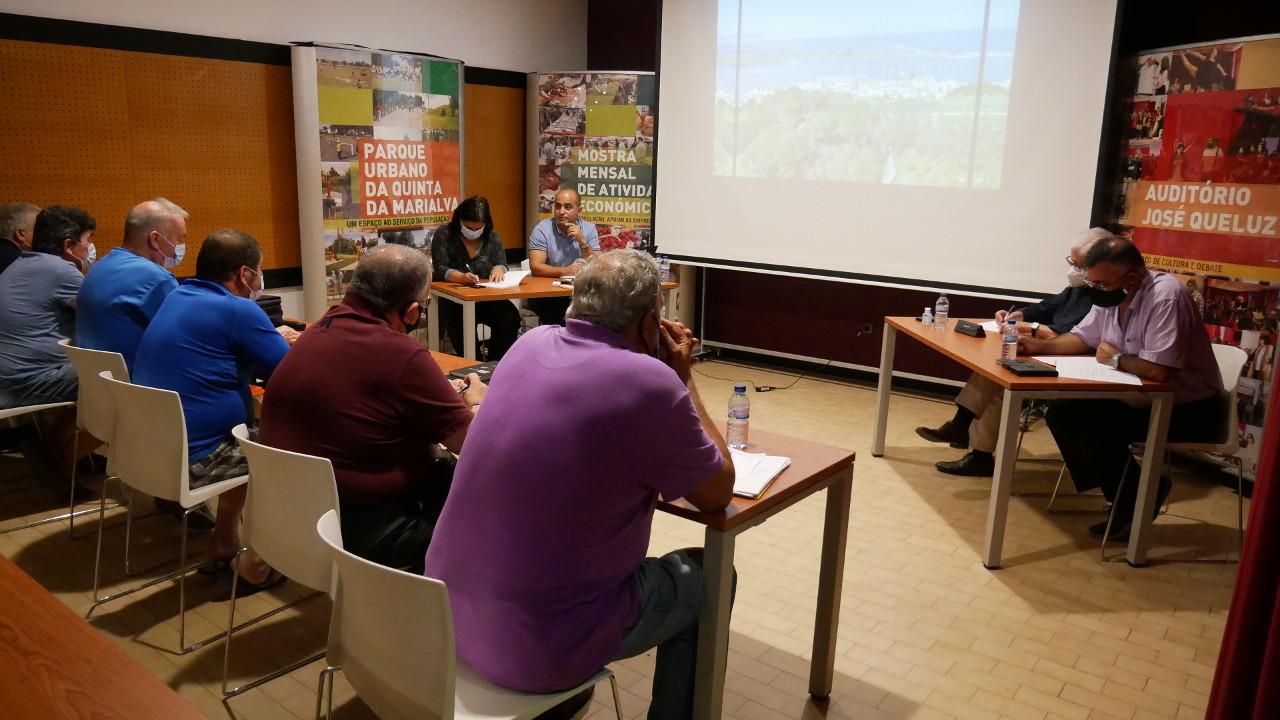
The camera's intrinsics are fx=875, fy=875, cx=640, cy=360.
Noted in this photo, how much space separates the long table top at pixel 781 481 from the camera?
199 centimetres

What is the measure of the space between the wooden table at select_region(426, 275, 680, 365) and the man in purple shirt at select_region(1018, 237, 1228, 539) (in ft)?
8.25

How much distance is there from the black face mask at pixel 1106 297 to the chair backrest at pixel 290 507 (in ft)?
10.9

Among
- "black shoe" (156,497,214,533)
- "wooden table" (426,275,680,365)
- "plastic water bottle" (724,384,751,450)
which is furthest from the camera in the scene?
"wooden table" (426,275,680,365)

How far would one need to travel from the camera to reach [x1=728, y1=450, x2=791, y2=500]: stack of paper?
2.11 m

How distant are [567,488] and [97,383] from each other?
215 cm

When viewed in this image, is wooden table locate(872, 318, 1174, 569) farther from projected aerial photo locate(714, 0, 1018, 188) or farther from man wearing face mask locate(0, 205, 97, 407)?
man wearing face mask locate(0, 205, 97, 407)

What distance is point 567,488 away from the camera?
163 centimetres

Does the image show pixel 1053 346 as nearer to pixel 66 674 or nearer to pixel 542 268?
pixel 542 268

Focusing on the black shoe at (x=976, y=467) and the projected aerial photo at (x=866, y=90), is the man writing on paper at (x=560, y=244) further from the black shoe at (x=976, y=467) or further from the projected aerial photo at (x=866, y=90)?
the black shoe at (x=976, y=467)

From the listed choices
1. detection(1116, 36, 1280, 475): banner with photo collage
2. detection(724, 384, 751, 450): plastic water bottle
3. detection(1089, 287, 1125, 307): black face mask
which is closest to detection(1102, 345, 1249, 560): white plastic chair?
detection(1089, 287, 1125, 307): black face mask

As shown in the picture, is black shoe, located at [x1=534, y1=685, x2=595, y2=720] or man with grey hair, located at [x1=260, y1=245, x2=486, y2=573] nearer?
black shoe, located at [x1=534, y1=685, x2=595, y2=720]

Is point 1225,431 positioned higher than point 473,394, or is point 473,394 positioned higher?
point 473,394

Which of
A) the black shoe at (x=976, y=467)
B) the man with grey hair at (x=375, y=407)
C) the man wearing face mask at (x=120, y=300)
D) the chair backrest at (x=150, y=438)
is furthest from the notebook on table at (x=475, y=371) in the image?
the black shoe at (x=976, y=467)

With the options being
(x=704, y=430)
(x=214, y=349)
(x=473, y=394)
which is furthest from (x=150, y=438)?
(x=704, y=430)
